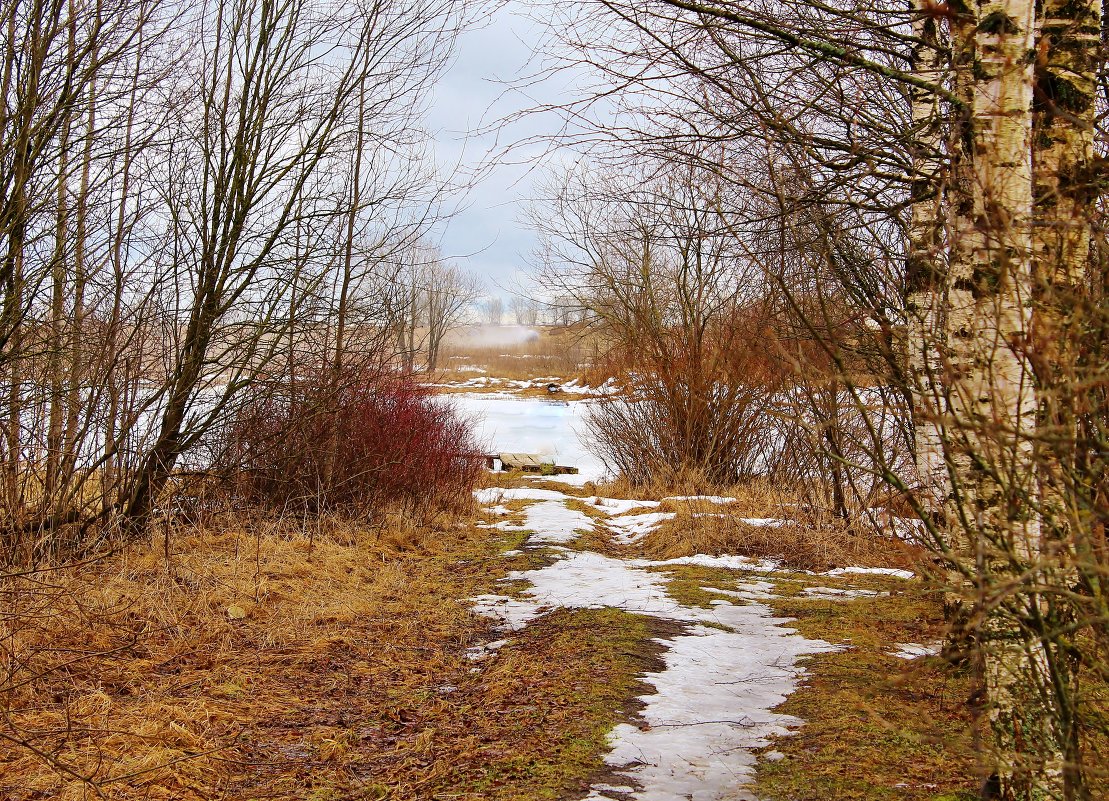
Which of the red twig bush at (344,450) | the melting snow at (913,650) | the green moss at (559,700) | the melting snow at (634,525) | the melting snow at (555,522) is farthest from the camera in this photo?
the melting snow at (634,525)

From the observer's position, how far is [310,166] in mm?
6977

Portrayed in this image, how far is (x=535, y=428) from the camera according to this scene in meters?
23.2

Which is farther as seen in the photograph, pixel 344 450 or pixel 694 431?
pixel 694 431

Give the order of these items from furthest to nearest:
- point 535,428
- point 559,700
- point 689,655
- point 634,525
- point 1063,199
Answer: point 535,428 < point 634,525 < point 689,655 < point 559,700 < point 1063,199

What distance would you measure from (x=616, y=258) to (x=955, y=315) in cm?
946

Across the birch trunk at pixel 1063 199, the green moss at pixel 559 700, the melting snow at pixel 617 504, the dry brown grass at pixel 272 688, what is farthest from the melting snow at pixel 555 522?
the birch trunk at pixel 1063 199

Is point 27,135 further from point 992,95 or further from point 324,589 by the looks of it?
point 992,95

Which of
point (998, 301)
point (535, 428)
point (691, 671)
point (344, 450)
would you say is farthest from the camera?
point (535, 428)

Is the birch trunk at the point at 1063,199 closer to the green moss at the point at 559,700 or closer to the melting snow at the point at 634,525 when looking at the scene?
the green moss at the point at 559,700

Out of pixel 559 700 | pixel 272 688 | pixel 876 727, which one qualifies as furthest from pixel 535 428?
pixel 876 727

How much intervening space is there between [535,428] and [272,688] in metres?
19.1

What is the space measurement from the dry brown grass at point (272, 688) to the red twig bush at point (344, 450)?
1381 mm

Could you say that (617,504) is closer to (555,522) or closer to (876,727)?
(555,522)

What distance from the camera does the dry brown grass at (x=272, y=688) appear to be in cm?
308
